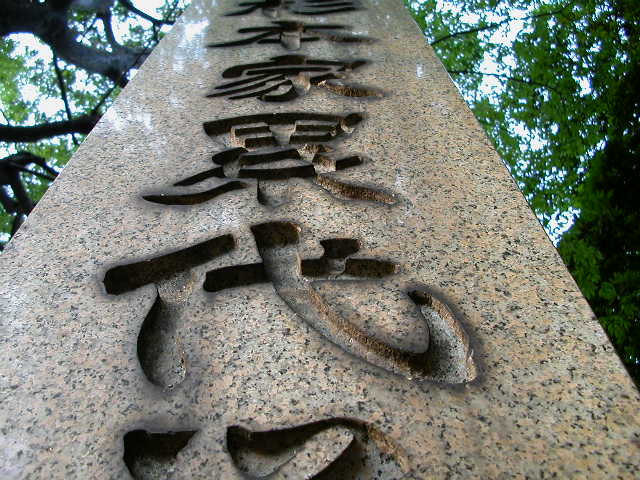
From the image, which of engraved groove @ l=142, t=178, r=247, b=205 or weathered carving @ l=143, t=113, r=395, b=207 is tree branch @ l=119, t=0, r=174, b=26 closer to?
weathered carving @ l=143, t=113, r=395, b=207

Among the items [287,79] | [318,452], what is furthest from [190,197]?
[287,79]

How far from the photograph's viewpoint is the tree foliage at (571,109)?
5.90m

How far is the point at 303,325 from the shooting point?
1.48m

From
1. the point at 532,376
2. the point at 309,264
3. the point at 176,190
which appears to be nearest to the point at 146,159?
the point at 176,190

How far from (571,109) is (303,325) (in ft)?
18.0

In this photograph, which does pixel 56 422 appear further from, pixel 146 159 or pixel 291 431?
pixel 146 159

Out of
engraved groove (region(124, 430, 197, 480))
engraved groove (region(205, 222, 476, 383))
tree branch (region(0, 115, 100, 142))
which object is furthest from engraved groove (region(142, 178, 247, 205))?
tree branch (region(0, 115, 100, 142))

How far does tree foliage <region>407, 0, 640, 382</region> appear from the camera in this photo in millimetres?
5898

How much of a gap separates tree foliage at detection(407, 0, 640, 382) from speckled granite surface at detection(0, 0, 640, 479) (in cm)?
397

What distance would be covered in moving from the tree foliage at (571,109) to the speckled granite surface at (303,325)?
3.97m

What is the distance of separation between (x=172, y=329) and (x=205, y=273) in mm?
196

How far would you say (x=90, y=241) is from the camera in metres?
1.83

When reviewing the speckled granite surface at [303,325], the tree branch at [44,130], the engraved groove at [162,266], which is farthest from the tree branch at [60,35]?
the engraved groove at [162,266]

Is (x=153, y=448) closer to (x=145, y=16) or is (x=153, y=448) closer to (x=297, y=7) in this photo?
(x=297, y=7)
